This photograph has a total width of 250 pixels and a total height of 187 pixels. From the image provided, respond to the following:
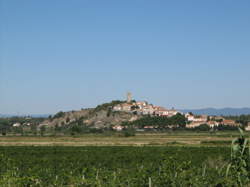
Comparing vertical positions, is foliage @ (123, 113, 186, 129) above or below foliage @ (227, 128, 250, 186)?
below

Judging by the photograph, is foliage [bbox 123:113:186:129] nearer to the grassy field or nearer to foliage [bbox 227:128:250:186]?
the grassy field

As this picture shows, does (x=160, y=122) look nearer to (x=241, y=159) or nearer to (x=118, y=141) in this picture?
(x=118, y=141)

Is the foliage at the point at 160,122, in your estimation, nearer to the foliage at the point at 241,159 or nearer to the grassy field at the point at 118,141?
the grassy field at the point at 118,141

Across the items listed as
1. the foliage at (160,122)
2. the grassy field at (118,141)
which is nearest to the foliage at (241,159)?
the grassy field at (118,141)

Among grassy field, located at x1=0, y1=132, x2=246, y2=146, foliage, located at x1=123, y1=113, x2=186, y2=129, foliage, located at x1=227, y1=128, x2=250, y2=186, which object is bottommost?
grassy field, located at x1=0, y1=132, x2=246, y2=146

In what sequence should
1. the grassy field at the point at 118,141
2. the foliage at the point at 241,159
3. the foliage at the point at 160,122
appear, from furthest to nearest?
the foliage at the point at 160,122 < the grassy field at the point at 118,141 < the foliage at the point at 241,159

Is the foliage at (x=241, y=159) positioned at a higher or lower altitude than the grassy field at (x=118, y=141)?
higher

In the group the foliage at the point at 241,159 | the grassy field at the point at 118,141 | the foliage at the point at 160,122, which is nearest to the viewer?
the foliage at the point at 241,159

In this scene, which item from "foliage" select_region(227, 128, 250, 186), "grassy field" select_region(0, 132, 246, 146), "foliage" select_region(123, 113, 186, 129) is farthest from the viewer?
"foliage" select_region(123, 113, 186, 129)

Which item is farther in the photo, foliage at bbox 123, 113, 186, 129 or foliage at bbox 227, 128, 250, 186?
foliage at bbox 123, 113, 186, 129

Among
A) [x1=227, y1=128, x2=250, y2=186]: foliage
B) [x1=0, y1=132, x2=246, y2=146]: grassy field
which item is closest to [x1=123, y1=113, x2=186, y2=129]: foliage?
[x1=0, y1=132, x2=246, y2=146]: grassy field

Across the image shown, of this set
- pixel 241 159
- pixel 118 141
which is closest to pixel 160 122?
pixel 118 141

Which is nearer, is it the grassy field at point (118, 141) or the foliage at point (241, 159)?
the foliage at point (241, 159)

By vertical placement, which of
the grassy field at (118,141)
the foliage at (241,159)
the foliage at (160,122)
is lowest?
the grassy field at (118,141)
